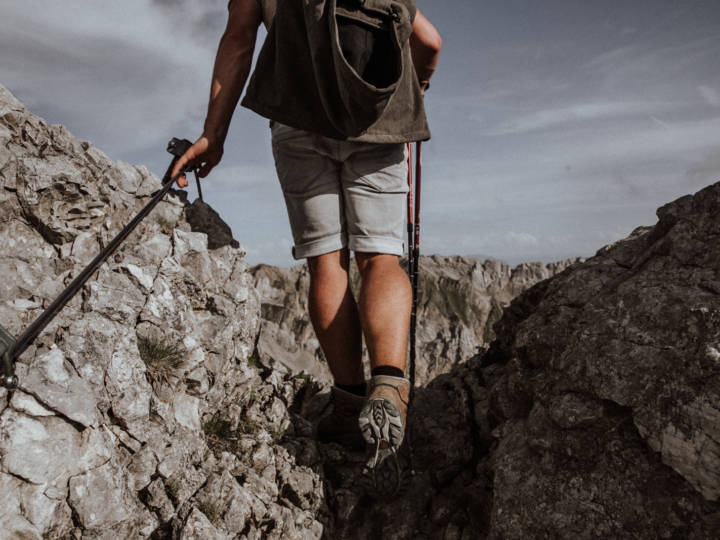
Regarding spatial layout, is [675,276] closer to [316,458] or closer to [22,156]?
[316,458]

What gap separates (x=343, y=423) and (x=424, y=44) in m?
3.98

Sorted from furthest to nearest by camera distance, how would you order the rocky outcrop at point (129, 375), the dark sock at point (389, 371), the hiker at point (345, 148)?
the dark sock at point (389, 371)
the hiker at point (345, 148)
the rocky outcrop at point (129, 375)

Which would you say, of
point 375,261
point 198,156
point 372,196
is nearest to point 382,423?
point 375,261

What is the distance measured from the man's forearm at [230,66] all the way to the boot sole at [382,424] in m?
3.23

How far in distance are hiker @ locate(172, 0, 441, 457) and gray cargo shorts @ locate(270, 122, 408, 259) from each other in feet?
0.03

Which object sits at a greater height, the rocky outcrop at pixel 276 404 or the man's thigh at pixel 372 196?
the man's thigh at pixel 372 196

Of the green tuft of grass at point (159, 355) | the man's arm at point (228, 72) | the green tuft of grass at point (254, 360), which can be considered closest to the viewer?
the green tuft of grass at point (159, 355)

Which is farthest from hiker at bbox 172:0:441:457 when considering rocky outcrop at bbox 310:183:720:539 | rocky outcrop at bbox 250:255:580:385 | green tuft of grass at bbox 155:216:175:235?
→ rocky outcrop at bbox 250:255:580:385

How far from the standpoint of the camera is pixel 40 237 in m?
4.62

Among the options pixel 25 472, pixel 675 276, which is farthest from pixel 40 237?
pixel 675 276

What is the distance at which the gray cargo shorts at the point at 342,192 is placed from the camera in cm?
437

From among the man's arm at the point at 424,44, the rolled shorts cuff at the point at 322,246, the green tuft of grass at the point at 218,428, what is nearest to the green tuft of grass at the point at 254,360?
the green tuft of grass at the point at 218,428

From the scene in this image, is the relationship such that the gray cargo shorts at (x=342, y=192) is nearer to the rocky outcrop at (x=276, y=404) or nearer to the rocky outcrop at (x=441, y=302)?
the rocky outcrop at (x=276, y=404)

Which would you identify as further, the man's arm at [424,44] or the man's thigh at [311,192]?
the man's arm at [424,44]
